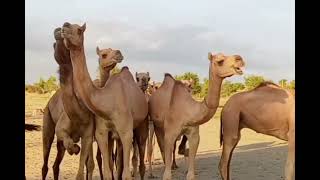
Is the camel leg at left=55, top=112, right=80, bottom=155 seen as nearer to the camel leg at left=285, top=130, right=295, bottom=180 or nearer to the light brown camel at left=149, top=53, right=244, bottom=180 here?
the light brown camel at left=149, top=53, right=244, bottom=180

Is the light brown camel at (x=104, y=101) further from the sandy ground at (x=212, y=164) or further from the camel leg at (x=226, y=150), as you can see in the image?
the sandy ground at (x=212, y=164)

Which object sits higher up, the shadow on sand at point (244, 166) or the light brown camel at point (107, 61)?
the light brown camel at point (107, 61)

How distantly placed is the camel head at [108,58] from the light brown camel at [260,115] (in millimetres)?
1926

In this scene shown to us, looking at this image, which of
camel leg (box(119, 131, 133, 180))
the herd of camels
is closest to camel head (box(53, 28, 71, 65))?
the herd of camels

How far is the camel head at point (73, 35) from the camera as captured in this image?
5996 millimetres

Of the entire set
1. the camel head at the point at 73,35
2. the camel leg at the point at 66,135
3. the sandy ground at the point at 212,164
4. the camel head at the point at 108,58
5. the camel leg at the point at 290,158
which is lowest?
the sandy ground at the point at 212,164

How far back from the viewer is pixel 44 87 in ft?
171

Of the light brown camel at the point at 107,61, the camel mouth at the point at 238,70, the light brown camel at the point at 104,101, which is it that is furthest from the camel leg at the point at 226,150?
the light brown camel at the point at 107,61

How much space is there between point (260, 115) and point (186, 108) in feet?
3.83

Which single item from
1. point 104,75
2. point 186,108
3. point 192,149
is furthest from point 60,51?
point 192,149

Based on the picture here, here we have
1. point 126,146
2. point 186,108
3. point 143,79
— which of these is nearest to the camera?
point 126,146

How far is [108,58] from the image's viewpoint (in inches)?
291

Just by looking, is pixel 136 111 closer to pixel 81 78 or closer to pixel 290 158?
pixel 81 78
